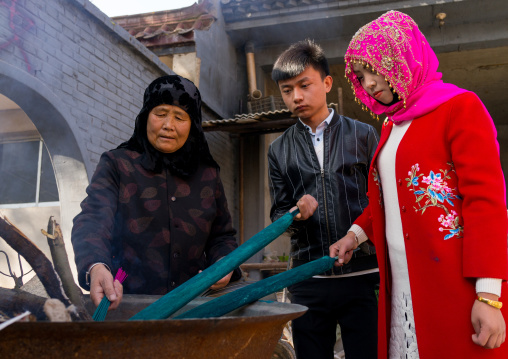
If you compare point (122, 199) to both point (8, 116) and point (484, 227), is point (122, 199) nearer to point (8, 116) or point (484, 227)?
point (484, 227)

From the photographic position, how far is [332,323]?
221 cm

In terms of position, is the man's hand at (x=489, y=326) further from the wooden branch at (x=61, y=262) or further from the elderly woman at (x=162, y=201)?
the wooden branch at (x=61, y=262)

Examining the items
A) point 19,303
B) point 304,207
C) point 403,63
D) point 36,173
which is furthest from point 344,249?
point 36,173

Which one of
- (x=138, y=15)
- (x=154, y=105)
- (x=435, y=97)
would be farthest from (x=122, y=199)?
(x=138, y=15)

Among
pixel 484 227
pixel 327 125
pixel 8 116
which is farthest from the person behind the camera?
pixel 8 116

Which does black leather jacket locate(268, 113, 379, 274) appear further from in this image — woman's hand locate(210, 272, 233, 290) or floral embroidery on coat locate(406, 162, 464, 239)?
floral embroidery on coat locate(406, 162, 464, 239)

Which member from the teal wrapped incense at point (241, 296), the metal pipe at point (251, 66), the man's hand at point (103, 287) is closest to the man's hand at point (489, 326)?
the teal wrapped incense at point (241, 296)

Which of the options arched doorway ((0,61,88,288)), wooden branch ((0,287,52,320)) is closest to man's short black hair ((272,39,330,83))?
wooden branch ((0,287,52,320))

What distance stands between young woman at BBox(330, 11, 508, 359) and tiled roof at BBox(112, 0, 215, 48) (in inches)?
232

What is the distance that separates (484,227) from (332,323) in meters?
1.07

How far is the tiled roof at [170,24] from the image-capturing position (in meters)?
7.21

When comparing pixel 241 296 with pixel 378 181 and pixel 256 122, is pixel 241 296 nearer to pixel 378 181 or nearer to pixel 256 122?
pixel 378 181

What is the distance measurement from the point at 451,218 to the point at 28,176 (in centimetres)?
659

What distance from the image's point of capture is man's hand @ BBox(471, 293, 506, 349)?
50.9 inches
